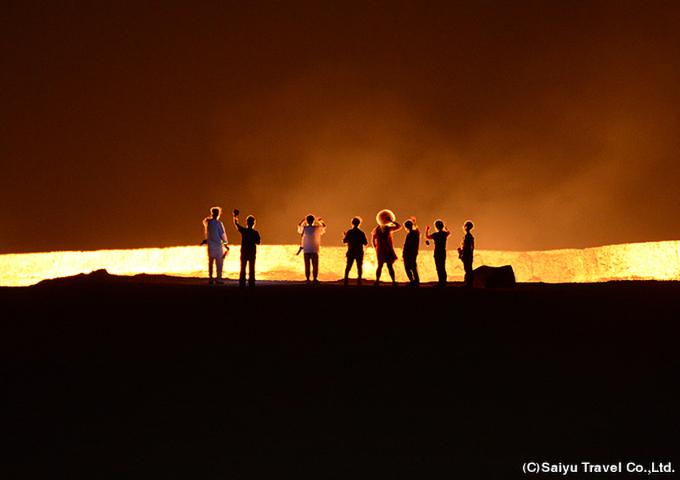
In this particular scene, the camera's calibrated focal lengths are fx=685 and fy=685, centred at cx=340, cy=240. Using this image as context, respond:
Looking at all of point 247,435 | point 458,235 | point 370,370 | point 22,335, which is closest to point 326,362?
point 370,370

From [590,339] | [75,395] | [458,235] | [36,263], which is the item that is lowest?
[75,395]

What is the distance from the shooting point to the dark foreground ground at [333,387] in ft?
13.7

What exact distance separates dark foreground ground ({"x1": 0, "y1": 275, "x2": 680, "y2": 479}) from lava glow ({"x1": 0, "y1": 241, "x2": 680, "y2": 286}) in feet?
36.3

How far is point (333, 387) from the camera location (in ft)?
17.3

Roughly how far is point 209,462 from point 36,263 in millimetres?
17093

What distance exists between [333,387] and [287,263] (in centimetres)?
1465

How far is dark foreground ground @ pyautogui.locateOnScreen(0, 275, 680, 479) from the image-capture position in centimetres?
418

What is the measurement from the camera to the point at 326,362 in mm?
5812

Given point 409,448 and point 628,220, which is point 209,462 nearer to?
point 409,448

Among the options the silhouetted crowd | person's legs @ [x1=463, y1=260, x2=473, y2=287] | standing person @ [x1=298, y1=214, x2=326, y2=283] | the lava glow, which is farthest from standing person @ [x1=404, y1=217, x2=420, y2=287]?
the lava glow

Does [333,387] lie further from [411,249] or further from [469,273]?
[469,273]

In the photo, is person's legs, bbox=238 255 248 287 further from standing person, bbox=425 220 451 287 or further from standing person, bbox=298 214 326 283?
standing person, bbox=425 220 451 287

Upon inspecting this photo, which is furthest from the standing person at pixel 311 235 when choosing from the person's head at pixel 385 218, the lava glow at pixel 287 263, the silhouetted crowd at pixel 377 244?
the lava glow at pixel 287 263

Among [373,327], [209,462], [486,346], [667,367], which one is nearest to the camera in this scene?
[209,462]
